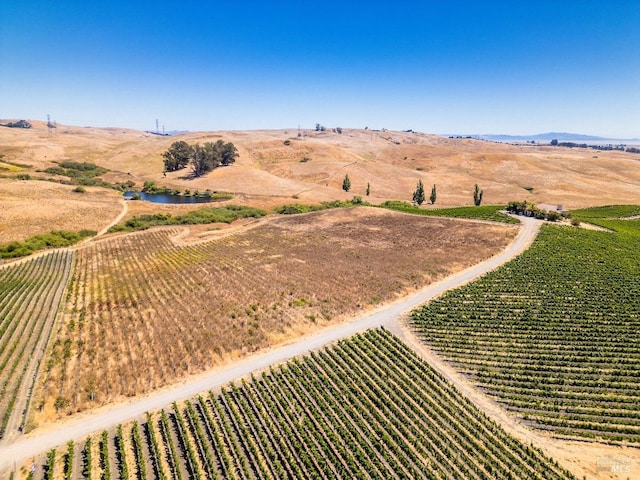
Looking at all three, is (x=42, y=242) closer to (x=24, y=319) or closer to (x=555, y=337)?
(x=24, y=319)

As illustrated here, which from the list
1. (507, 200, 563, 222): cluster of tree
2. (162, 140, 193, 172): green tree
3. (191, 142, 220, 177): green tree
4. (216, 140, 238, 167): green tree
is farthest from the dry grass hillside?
(507, 200, 563, 222): cluster of tree

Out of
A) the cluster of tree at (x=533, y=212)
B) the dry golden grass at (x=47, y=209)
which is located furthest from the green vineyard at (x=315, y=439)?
the cluster of tree at (x=533, y=212)

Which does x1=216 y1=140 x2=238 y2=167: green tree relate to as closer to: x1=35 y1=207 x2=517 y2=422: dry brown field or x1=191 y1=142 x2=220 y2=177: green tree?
x1=191 y1=142 x2=220 y2=177: green tree

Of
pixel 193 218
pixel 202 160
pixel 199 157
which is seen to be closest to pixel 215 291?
pixel 193 218

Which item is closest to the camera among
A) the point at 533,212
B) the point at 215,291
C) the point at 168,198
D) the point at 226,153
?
the point at 215,291

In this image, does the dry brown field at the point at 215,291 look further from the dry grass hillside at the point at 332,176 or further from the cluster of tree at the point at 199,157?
the cluster of tree at the point at 199,157
